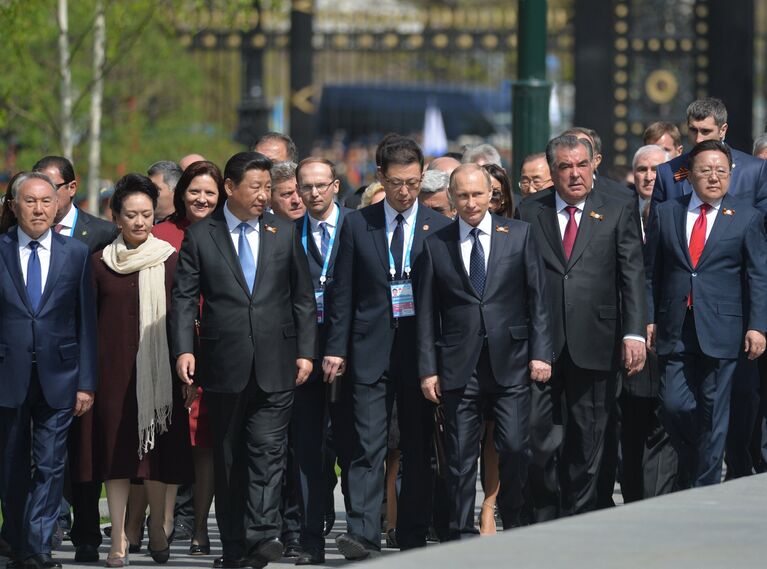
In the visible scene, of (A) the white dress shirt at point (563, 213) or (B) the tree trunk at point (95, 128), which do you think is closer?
(A) the white dress shirt at point (563, 213)

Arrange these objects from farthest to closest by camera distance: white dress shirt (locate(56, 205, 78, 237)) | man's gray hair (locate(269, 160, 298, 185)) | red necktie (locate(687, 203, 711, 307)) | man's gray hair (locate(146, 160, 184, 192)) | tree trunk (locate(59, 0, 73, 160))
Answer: tree trunk (locate(59, 0, 73, 160)) < man's gray hair (locate(146, 160, 184, 192)) < white dress shirt (locate(56, 205, 78, 237)) < man's gray hair (locate(269, 160, 298, 185)) < red necktie (locate(687, 203, 711, 307))

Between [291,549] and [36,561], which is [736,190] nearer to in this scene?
[291,549]

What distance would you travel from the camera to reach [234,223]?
30.2 feet

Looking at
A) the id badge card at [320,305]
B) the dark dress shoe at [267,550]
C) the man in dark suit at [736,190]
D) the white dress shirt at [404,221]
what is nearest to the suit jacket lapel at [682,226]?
the man in dark suit at [736,190]

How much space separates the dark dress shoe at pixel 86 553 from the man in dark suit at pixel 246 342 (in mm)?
786

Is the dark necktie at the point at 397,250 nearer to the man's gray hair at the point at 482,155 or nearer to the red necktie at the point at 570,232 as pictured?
the red necktie at the point at 570,232

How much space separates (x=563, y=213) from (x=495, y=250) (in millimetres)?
697

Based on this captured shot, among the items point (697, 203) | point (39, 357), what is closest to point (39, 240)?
point (39, 357)

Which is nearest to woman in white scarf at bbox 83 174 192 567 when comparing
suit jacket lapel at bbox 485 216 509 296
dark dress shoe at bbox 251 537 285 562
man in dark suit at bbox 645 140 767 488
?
dark dress shoe at bbox 251 537 285 562

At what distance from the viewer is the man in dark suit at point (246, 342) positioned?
29.5ft

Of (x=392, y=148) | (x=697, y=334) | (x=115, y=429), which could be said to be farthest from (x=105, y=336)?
(x=697, y=334)

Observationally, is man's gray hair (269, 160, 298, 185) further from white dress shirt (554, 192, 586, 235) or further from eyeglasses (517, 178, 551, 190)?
eyeglasses (517, 178, 551, 190)

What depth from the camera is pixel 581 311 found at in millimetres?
9422

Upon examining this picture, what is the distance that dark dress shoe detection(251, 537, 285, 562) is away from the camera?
29.3ft
